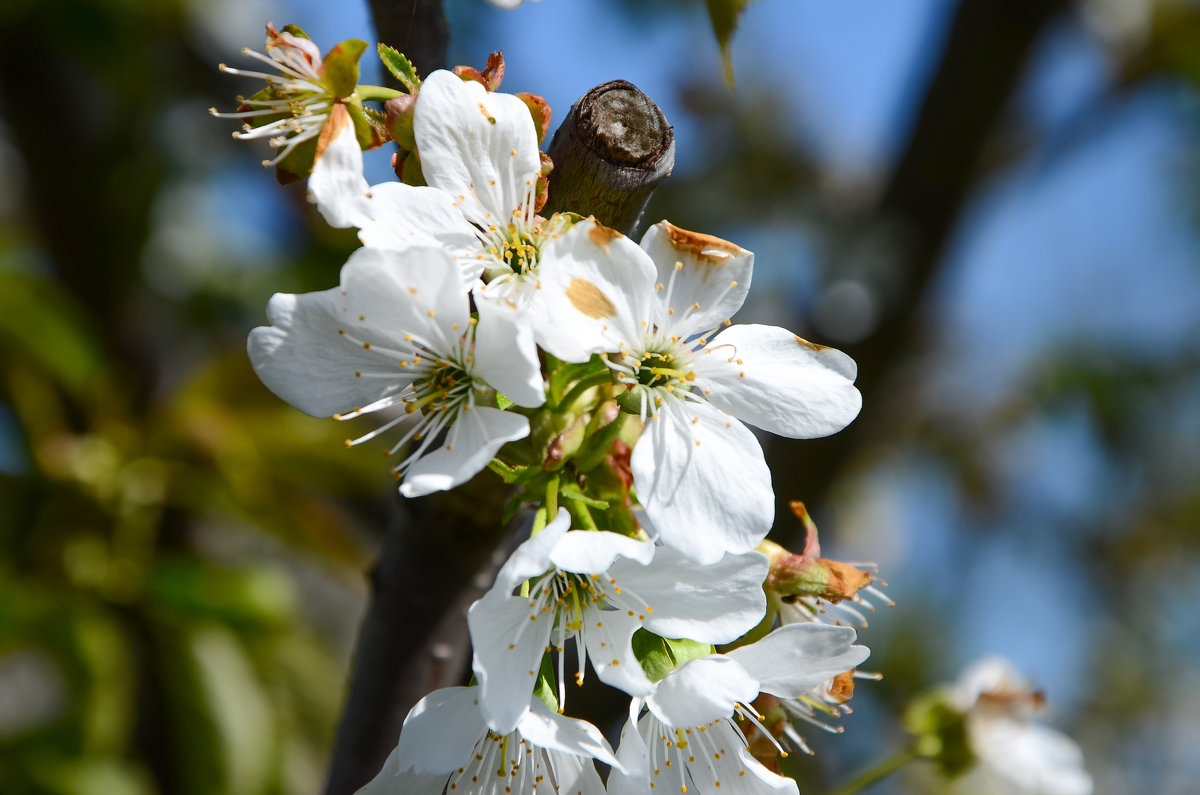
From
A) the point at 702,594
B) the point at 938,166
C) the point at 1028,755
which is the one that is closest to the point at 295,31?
the point at 702,594

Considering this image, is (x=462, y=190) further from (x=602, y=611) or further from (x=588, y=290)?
(x=602, y=611)

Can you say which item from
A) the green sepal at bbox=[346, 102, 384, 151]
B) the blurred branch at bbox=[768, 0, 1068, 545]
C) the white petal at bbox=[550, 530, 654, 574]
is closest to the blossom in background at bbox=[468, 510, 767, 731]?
the white petal at bbox=[550, 530, 654, 574]

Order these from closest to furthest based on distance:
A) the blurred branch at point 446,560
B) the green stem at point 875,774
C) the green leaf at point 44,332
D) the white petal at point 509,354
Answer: the white petal at point 509,354 → the blurred branch at point 446,560 → the green stem at point 875,774 → the green leaf at point 44,332

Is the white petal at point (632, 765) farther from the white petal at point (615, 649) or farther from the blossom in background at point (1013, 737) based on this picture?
the blossom in background at point (1013, 737)

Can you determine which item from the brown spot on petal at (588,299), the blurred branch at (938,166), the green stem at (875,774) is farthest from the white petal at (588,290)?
the blurred branch at (938,166)

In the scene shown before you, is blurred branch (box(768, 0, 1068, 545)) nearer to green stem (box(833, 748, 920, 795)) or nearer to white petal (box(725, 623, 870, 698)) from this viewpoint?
green stem (box(833, 748, 920, 795))

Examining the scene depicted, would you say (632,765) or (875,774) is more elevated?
(632,765)
